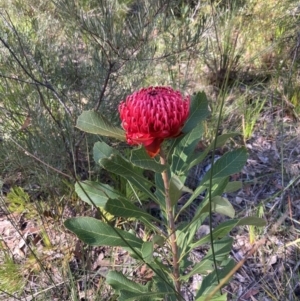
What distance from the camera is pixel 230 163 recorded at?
46.3 inches

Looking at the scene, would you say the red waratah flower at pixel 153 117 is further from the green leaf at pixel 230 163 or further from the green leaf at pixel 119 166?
the green leaf at pixel 230 163

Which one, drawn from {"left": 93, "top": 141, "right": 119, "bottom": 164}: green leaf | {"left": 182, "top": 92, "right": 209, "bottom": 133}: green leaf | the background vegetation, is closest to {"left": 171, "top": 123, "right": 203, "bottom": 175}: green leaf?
{"left": 182, "top": 92, "right": 209, "bottom": 133}: green leaf

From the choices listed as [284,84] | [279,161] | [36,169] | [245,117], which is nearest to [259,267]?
[279,161]

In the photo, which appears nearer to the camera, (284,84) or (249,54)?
(284,84)

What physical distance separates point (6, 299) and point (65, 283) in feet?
0.93

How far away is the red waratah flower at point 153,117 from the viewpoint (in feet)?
3.19

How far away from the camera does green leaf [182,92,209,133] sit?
1.14m

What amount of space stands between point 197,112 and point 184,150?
0.44 feet

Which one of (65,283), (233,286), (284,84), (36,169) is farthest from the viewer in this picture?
(284,84)

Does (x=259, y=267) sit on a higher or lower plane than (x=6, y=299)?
lower

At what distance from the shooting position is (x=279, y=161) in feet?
7.93

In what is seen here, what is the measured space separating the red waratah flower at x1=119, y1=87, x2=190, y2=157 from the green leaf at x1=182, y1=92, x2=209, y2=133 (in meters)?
0.12

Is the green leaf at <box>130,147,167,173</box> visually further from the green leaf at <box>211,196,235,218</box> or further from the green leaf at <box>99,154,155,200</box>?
the green leaf at <box>211,196,235,218</box>

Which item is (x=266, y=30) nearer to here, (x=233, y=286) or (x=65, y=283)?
(x=233, y=286)
